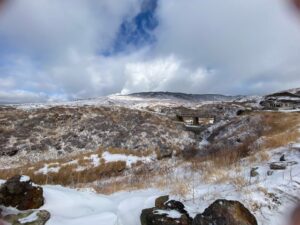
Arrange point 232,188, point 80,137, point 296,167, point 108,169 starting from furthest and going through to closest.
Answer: point 80,137
point 108,169
point 296,167
point 232,188

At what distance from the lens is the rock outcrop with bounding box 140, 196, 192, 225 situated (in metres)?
4.69

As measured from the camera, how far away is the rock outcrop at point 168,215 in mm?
4691

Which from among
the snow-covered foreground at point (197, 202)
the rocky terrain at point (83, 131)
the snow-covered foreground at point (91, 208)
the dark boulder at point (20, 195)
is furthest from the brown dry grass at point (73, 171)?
the dark boulder at point (20, 195)

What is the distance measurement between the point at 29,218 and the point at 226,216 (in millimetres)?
3563

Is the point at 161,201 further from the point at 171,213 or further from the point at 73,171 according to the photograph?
the point at 73,171

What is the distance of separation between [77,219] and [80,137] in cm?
2183

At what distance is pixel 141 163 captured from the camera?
66.8ft

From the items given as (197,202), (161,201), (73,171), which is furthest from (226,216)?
(73,171)

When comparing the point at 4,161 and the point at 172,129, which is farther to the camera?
the point at 172,129

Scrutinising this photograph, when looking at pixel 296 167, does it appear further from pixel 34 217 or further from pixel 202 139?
pixel 202 139

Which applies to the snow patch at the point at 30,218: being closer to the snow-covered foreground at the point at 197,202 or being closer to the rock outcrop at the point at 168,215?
the snow-covered foreground at the point at 197,202

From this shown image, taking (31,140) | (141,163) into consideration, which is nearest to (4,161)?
(31,140)

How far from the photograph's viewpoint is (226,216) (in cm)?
410

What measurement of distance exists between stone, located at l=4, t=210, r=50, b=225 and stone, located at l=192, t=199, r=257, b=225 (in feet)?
9.14
